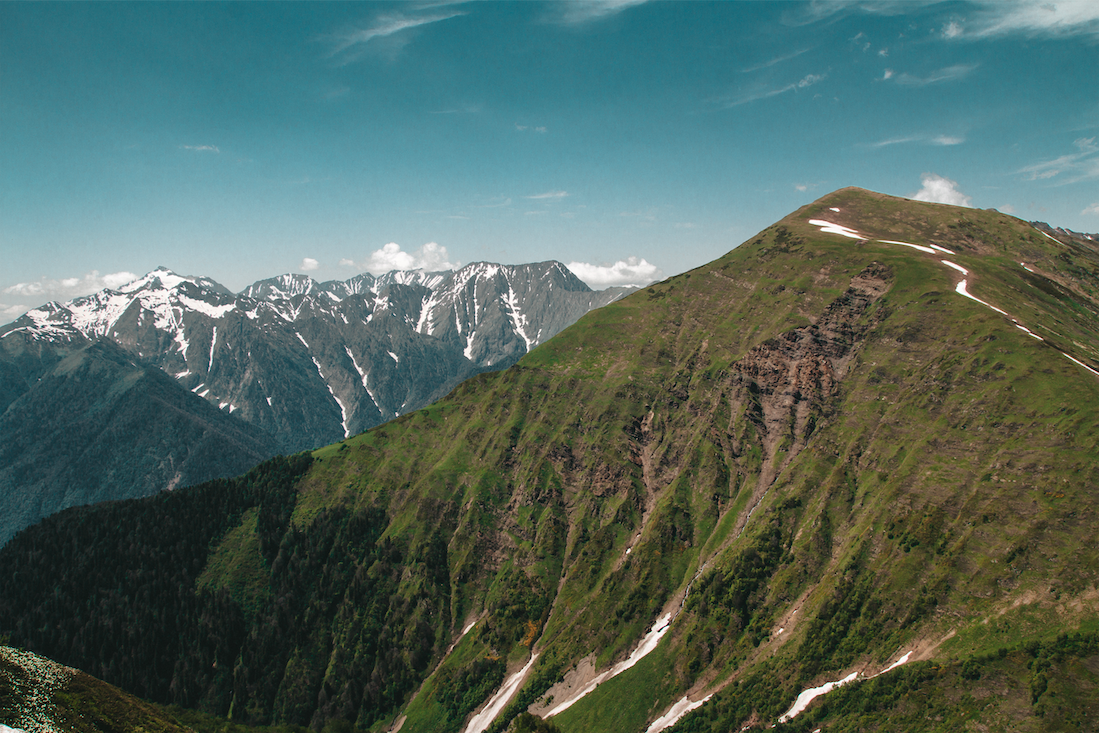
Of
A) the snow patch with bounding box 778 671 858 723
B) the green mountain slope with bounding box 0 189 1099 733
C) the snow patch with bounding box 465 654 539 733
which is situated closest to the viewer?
the green mountain slope with bounding box 0 189 1099 733

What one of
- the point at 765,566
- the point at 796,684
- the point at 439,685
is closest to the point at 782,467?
the point at 765,566

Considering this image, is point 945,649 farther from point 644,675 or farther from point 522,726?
point 522,726

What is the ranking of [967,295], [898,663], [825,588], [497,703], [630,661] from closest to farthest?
A: [898,663], [825,588], [630,661], [497,703], [967,295]

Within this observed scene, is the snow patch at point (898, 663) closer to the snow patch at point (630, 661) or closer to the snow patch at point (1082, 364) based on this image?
the snow patch at point (630, 661)

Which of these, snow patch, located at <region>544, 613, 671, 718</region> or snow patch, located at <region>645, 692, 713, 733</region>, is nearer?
snow patch, located at <region>645, 692, 713, 733</region>

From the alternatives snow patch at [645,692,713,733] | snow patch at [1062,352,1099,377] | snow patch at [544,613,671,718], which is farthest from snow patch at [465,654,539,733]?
snow patch at [1062,352,1099,377]

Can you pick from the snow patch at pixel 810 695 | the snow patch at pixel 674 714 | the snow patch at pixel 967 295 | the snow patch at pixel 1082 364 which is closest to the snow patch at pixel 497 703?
the snow patch at pixel 674 714

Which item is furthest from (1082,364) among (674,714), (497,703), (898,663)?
(497,703)

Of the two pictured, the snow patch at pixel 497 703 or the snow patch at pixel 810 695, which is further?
the snow patch at pixel 497 703

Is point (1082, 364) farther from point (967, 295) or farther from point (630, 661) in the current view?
point (630, 661)

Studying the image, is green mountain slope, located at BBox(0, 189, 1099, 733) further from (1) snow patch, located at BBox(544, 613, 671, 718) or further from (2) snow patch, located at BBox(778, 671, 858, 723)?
(2) snow patch, located at BBox(778, 671, 858, 723)

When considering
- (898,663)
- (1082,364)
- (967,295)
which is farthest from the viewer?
(967,295)

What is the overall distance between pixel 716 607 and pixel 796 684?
107 ft

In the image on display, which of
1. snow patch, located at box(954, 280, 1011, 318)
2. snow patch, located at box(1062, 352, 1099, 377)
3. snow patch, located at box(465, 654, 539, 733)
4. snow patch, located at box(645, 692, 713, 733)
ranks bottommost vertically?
snow patch, located at box(465, 654, 539, 733)
